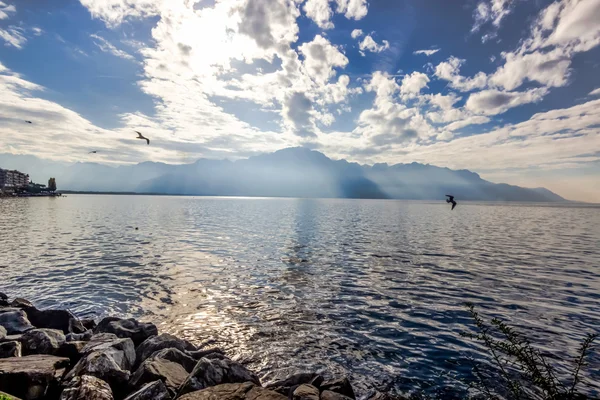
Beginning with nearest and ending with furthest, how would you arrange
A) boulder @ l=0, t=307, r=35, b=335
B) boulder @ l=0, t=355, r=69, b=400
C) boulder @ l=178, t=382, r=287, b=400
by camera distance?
boulder @ l=178, t=382, r=287, b=400 → boulder @ l=0, t=355, r=69, b=400 → boulder @ l=0, t=307, r=35, b=335

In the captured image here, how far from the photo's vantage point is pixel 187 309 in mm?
20828

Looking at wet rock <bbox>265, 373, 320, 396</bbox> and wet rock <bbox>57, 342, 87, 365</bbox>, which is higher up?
wet rock <bbox>57, 342, 87, 365</bbox>

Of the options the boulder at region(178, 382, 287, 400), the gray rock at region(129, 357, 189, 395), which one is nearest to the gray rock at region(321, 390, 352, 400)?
the boulder at region(178, 382, 287, 400)

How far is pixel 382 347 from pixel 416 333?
2.75 m

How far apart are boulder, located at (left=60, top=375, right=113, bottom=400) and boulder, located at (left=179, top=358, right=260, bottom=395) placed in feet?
7.32

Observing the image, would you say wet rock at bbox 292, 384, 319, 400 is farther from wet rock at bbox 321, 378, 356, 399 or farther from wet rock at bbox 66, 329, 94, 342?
wet rock at bbox 66, 329, 94, 342

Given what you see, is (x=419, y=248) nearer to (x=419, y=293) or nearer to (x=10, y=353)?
(x=419, y=293)

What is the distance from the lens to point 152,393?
955 cm

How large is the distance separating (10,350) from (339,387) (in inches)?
497

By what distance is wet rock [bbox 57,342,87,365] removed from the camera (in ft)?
42.8

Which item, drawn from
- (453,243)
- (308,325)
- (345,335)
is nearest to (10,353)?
(308,325)

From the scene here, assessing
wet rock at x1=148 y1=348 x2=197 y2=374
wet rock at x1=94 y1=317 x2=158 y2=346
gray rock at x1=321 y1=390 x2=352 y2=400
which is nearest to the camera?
gray rock at x1=321 y1=390 x2=352 y2=400

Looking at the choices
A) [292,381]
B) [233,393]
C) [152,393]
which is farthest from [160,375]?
[292,381]

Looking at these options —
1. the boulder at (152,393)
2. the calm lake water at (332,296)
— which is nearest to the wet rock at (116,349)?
the boulder at (152,393)
